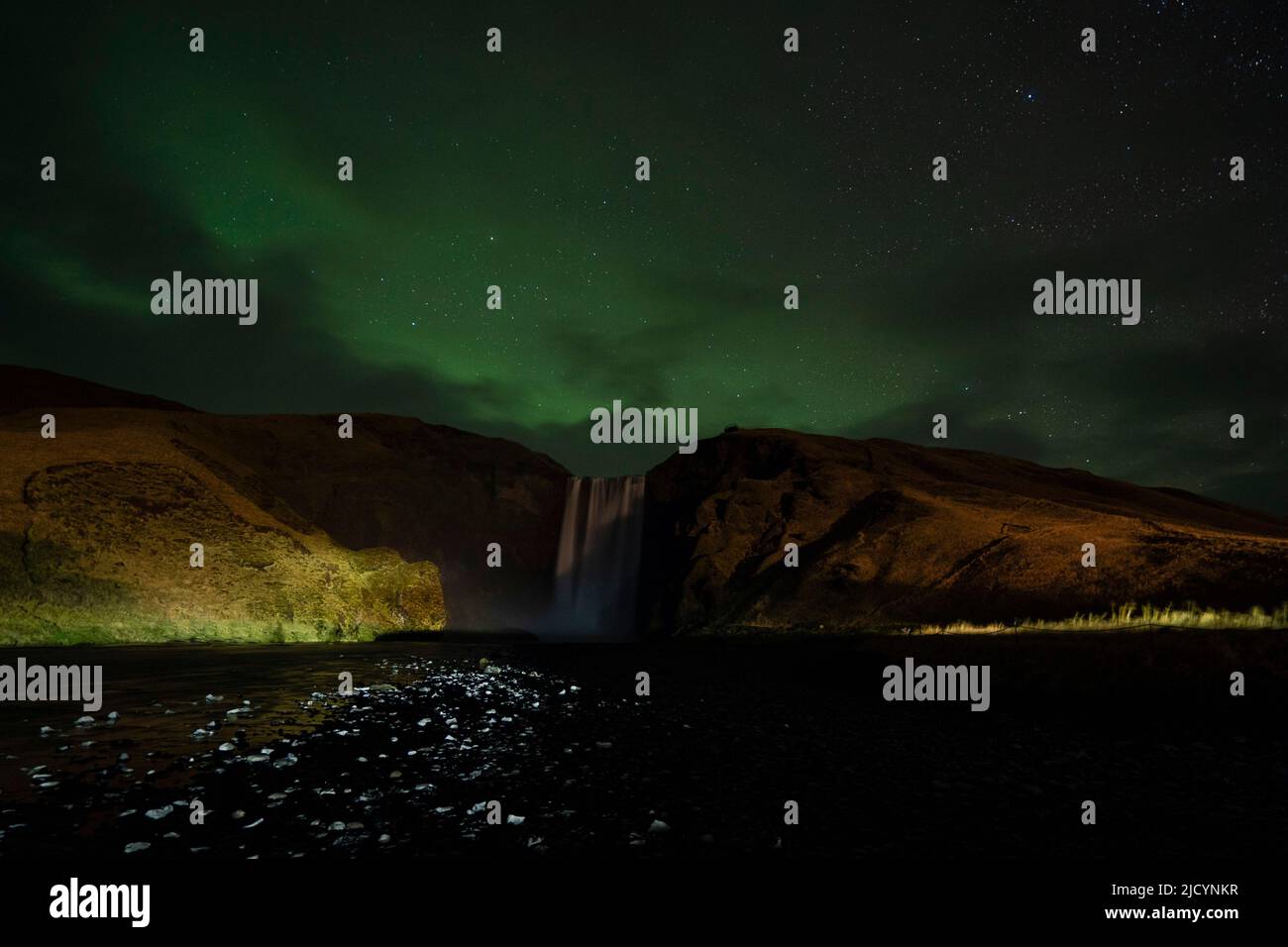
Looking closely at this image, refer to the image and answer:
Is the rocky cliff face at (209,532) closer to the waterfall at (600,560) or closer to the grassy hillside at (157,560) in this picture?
the grassy hillside at (157,560)

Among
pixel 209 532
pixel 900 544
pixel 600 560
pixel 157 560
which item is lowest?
pixel 600 560

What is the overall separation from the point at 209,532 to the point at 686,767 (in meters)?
54.3

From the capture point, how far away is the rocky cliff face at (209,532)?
4431cm

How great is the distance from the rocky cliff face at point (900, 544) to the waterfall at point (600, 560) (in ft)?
9.57

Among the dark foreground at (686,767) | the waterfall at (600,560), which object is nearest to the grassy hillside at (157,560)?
the dark foreground at (686,767)

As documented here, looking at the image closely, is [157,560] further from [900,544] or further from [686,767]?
[900,544]

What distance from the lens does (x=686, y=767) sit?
36.3 feet

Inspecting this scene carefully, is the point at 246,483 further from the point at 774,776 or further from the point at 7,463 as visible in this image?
the point at 774,776

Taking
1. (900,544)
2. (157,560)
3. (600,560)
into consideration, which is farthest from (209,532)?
(900,544)

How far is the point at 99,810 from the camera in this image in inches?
320

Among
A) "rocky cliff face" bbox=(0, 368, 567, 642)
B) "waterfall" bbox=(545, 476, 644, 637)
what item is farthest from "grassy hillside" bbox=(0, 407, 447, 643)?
"waterfall" bbox=(545, 476, 644, 637)

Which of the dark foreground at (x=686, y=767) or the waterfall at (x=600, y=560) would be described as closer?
the dark foreground at (x=686, y=767)

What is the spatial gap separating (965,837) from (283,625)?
53023mm
